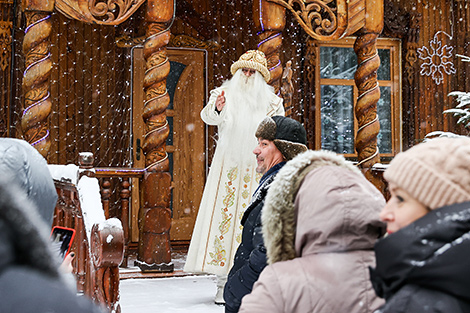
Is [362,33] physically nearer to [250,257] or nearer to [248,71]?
[248,71]

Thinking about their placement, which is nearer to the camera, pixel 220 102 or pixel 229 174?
pixel 229 174

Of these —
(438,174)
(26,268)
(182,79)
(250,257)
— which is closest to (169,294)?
(250,257)

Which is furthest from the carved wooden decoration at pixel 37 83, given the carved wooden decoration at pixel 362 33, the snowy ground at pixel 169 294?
the carved wooden decoration at pixel 362 33

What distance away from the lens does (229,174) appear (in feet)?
16.0

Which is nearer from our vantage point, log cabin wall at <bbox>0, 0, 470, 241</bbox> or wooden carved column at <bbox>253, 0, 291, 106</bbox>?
wooden carved column at <bbox>253, 0, 291, 106</bbox>

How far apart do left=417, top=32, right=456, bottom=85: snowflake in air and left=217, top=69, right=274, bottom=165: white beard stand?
4.53 m

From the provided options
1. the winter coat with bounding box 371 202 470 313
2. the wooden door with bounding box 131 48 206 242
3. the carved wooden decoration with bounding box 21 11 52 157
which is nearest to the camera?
the winter coat with bounding box 371 202 470 313

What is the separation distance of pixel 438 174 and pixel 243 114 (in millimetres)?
3771

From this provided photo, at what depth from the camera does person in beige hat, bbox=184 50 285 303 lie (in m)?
4.76

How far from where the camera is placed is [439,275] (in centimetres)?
116

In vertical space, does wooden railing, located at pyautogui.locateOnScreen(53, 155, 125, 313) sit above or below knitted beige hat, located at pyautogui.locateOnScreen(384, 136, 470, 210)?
below

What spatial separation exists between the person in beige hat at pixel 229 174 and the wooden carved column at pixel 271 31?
1134mm

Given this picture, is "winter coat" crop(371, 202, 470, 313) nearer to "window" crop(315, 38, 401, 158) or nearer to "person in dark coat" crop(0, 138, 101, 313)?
"person in dark coat" crop(0, 138, 101, 313)

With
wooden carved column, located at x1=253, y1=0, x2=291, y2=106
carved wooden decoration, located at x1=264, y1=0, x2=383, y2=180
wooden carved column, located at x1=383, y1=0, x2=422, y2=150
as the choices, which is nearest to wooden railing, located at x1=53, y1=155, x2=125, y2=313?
wooden carved column, located at x1=253, y1=0, x2=291, y2=106
